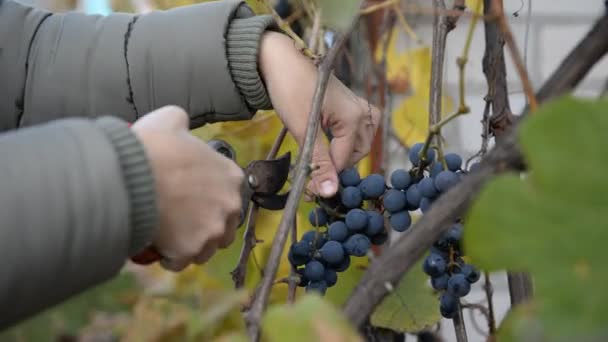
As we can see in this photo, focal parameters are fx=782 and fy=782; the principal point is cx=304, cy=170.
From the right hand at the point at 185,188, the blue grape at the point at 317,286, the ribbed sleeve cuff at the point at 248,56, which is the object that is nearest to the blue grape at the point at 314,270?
the blue grape at the point at 317,286

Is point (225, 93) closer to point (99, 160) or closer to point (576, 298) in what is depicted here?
point (99, 160)

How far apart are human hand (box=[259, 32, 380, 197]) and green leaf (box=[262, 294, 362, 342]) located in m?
0.41

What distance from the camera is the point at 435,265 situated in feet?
2.16

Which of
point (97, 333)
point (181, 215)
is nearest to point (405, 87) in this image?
point (181, 215)

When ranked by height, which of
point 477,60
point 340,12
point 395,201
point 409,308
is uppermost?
point 340,12

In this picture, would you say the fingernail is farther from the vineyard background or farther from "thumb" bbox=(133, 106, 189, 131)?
the vineyard background

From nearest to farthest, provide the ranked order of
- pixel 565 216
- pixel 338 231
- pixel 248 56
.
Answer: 1. pixel 565 216
2. pixel 338 231
3. pixel 248 56

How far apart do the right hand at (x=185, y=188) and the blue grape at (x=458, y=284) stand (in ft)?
0.65

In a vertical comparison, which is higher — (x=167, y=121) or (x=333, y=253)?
(x=167, y=121)

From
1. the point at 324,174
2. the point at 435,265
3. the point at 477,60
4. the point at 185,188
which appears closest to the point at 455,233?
the point at 435,265

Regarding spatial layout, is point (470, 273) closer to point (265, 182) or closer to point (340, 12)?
point (265, 182)

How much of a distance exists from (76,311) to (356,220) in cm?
25

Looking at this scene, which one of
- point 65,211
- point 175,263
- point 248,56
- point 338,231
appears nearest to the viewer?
point 65,211

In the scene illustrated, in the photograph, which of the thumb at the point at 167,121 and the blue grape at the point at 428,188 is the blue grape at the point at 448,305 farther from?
the thumb at the point at 167,121
